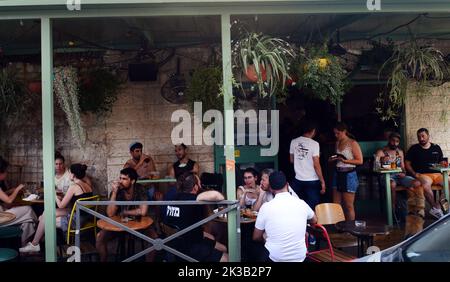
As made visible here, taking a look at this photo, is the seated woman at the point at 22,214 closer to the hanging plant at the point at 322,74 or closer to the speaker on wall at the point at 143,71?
the speaker on wall at the point at 143,71

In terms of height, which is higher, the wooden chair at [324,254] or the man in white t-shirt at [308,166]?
the man in white t-shirt at [308,166]

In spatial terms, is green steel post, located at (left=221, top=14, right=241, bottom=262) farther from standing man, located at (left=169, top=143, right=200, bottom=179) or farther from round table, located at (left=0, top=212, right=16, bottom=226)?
round table, located at (left=0, top=212, right=16, bottom=226)

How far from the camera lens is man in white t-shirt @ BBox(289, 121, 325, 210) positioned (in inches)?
241

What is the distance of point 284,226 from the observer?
400cm

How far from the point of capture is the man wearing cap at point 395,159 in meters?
6.67

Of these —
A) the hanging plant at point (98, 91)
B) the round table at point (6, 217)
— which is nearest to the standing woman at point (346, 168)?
the hanging plant at point (98, 91)

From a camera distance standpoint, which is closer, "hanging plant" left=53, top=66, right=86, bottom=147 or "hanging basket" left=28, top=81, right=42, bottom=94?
"hanging plant" left=53, top=66, right=86, bottom=147

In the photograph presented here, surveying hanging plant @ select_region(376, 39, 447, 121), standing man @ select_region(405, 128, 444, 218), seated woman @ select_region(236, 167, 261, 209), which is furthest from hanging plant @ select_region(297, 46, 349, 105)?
standing man @ select_region(405, 128, 444, 218)

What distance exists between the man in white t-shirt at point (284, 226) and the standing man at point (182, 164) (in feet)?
8.71

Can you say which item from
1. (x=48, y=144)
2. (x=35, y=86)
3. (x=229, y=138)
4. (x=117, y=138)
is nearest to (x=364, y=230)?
(x=229, y=138)

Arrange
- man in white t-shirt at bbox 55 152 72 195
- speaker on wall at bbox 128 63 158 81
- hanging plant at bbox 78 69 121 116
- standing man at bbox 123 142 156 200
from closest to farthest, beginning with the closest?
man in white t-shirt at bbox 55 152 72 195
hanging plant at bbox 78 69 121 116
standing man at bbox 123 142 156 200
speaker on wall at bbox 128 63 158 81

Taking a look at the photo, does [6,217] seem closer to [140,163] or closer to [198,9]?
[140,163]

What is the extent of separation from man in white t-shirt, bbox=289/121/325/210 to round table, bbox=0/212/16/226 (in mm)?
3560

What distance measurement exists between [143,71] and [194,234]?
3027mm
